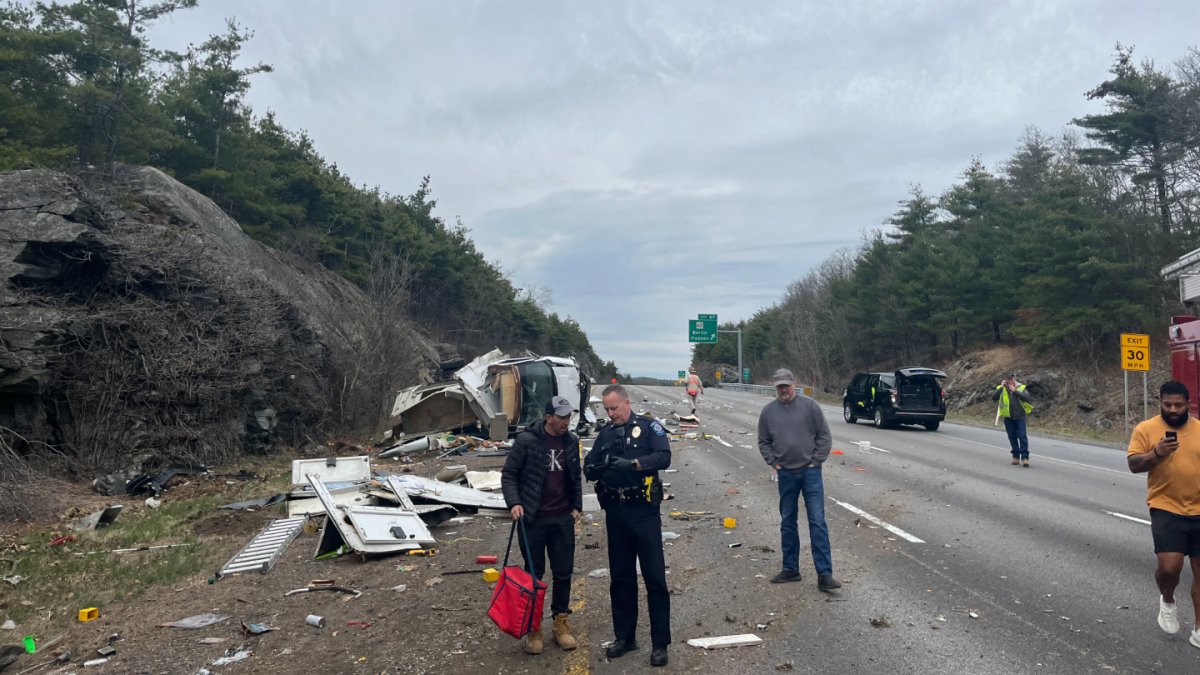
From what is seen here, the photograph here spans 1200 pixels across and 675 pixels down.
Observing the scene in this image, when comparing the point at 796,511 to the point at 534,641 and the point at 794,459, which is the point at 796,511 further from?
the point at 534,641

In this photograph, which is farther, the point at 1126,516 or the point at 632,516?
the point at 1126,516

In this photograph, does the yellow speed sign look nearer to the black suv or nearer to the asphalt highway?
the black suv

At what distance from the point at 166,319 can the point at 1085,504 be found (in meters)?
16.6

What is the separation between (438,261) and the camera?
49469mm

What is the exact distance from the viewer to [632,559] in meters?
5.66

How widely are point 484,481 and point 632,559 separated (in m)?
8.17

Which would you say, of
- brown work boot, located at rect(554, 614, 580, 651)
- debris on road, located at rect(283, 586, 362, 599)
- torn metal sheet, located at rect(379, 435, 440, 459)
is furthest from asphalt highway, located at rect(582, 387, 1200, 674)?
torn metal sheet, located at rect(379, 435, 440, 459)

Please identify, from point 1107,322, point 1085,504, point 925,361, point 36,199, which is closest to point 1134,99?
point 1107,322

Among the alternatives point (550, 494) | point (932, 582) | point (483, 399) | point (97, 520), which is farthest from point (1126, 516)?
point (483, 399)

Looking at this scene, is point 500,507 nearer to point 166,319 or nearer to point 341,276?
point 166,319

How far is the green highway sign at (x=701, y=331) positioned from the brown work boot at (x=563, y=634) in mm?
64620

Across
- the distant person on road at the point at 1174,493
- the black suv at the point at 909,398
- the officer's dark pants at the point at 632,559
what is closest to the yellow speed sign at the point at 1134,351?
the black suv at the point at 909,398

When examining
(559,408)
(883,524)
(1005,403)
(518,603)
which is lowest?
(883,524)

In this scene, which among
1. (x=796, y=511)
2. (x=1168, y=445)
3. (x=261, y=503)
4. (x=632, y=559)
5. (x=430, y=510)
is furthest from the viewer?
(x=261, y=503)
